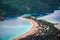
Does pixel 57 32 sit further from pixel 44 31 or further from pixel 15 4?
pixel 15 4

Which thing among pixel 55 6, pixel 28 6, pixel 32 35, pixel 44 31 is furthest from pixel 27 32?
pixel 55 6

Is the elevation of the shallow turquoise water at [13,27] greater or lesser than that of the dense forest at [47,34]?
greater

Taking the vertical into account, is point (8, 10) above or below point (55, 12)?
above

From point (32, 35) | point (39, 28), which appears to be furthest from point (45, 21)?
point (32, 35)

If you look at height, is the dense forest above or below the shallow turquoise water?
below

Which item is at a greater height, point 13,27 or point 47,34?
point 13,27

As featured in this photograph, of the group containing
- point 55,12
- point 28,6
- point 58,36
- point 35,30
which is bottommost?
point 58,36
